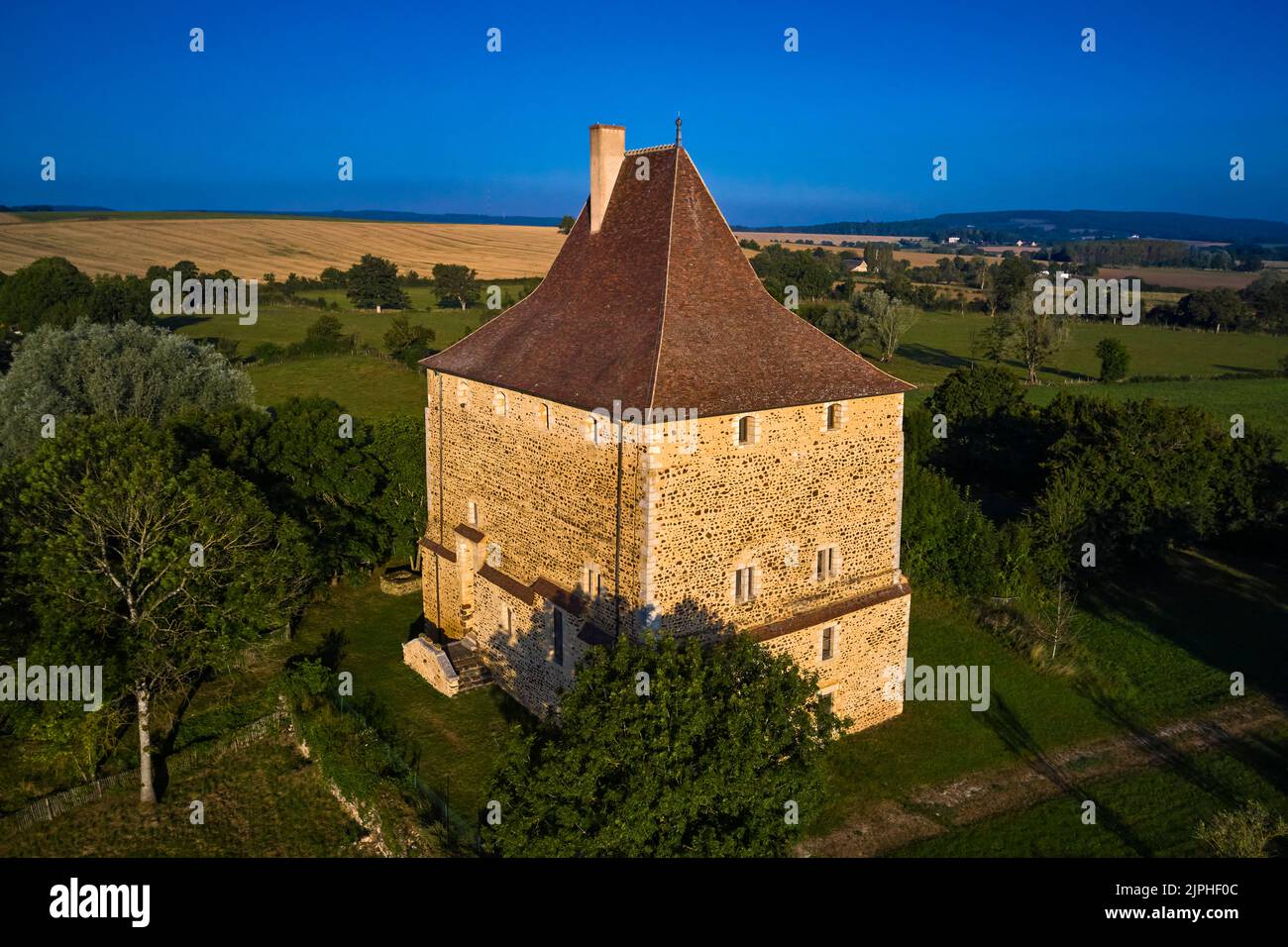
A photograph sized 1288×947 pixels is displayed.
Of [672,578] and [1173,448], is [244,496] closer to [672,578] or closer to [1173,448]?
[672,578]

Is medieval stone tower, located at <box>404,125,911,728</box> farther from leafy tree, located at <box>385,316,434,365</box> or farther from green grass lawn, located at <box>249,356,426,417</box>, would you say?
leafy tree, located at <box>385,316,434,365</box>

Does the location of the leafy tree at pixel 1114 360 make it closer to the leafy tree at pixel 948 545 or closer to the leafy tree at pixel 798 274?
the leafy tree at pixel 798 274

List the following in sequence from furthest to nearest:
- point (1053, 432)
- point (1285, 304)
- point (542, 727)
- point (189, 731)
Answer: point (1285, 304), point (1053, 432), point (189, 731), point (542, 727)

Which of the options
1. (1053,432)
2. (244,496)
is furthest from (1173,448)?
(244,496)

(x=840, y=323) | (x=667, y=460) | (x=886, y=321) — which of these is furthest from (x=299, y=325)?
(x=667, y=460)

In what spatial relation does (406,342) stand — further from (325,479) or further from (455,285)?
(325,479)

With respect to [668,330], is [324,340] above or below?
above

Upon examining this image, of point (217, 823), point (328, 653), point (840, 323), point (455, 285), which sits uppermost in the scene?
point (455, 285)
